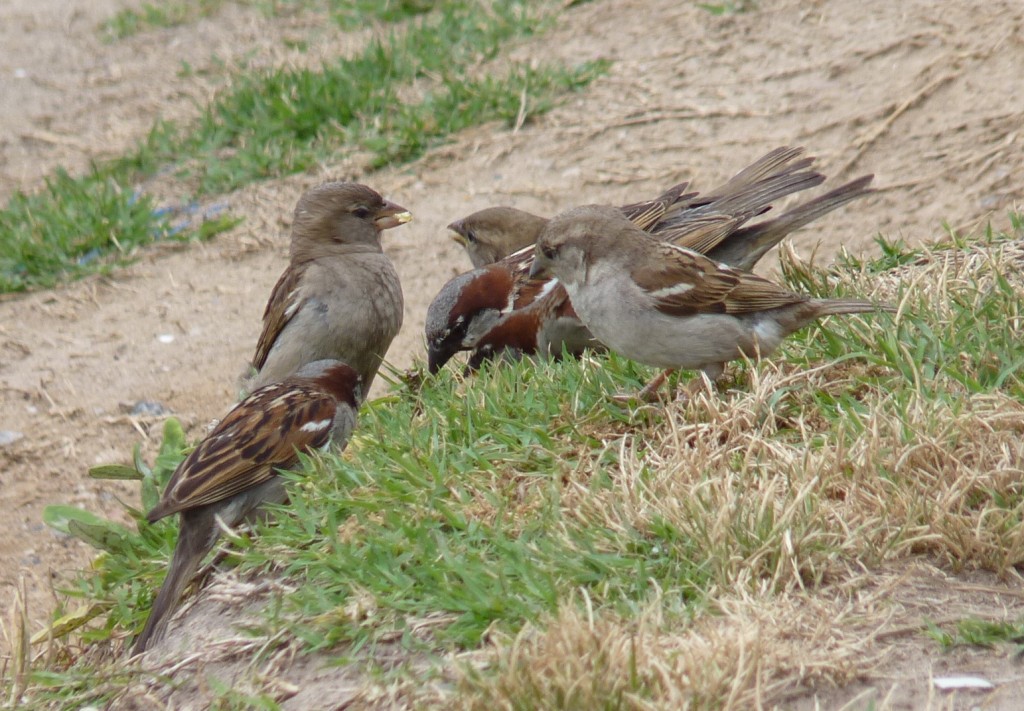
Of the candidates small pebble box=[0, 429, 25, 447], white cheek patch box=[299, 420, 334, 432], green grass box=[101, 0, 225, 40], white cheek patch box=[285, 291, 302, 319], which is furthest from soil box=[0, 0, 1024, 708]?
green grass box=[101, 0, 225, 40]

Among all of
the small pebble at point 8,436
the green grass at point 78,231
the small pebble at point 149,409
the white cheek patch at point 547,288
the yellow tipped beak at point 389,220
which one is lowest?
the small pebble at point 149,409

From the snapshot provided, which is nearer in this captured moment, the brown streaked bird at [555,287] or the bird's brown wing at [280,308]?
the brown streaked bird at [555,287]

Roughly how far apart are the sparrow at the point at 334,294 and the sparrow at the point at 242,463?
933 millimetres

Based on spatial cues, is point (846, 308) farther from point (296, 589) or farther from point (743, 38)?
point (743, 38)

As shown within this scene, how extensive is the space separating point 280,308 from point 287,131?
2.99m

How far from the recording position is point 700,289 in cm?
482

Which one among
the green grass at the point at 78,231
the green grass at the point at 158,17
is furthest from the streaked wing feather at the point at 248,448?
the green grass at the point at 158,17

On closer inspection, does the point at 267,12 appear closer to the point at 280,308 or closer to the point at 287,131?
the point at 287,131

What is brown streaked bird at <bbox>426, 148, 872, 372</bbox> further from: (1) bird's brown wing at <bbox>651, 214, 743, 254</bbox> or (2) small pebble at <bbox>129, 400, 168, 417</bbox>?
(2) small pebble at <bbox>129, 400, 168, 417</bbox>

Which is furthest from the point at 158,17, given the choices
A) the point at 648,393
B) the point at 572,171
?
the point at 648,393

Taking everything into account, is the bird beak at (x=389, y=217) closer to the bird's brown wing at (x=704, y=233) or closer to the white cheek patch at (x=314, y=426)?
the bird's brown wing at (x=704, y=233)

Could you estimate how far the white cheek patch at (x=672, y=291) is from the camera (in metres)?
4.75

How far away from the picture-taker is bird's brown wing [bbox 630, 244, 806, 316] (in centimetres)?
475

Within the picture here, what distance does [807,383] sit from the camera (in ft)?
14.8
